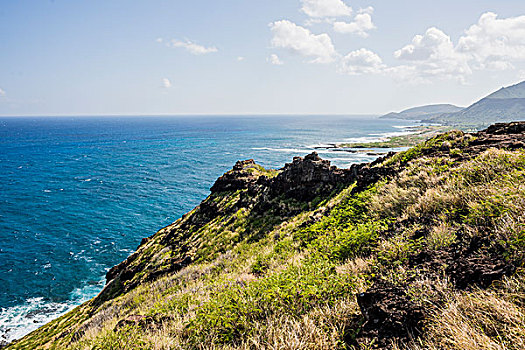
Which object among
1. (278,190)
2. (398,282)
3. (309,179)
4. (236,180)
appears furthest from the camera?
(236,180)

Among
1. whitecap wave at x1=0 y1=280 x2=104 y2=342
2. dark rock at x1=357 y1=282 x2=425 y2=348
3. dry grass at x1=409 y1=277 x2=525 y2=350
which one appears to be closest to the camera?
dry grass at x1=409 y1=277 x2=525 y2=350

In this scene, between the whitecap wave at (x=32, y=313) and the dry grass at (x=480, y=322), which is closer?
the dry grass at (x=480, y=322)

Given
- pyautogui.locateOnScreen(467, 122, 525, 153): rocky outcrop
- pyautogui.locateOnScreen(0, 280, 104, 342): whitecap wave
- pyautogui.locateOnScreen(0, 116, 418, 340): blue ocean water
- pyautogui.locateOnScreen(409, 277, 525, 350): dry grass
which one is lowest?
pyautogui.locateOnScreen(0, 280, 104, 342): whitecap wave

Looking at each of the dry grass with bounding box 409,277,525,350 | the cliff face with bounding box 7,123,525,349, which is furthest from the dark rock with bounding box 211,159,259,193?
the dry grass with bounding box 409,277,525,350

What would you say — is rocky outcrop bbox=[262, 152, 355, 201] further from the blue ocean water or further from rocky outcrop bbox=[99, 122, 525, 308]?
the blue ocean water

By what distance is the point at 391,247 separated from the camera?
6105 millimetres

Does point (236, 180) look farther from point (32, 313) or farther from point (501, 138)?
point (32, 313)

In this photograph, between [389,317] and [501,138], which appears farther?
[501,138]

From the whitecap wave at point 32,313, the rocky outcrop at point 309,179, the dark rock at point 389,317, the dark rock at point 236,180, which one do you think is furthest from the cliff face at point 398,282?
the whitecap wave at point 32,313

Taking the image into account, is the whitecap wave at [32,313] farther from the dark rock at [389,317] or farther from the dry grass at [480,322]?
the dry grass at [480,322]

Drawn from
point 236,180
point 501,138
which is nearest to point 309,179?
point 236,180

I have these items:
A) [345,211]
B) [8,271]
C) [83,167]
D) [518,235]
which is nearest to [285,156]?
[83,167]

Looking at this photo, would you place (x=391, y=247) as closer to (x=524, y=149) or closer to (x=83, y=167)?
(x=524, y=149)

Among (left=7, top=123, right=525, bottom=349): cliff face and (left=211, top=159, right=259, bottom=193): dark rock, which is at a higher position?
(left=7, top=123, right=525, bottom=349): cliff face
